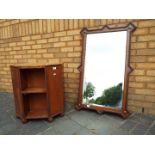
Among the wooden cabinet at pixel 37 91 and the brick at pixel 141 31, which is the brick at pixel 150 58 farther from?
the wooden cabinet at pixel 37 91

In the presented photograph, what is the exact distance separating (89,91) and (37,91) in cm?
83

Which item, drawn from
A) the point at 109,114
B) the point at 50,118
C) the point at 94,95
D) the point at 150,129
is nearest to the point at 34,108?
the point at 50,118

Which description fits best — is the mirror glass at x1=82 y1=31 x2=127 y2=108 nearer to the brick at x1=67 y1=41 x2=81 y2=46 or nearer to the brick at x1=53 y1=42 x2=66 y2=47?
the brick at x1=67 y1=41 x2=81 y2=46

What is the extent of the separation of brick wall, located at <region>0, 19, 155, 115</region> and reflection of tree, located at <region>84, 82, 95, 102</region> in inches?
11.5

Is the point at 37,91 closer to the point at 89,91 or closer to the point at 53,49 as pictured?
the point at 89,91

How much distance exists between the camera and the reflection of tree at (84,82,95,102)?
2.62m

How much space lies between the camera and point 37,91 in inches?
92.9

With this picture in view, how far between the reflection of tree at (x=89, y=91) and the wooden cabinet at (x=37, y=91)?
0.42 meters

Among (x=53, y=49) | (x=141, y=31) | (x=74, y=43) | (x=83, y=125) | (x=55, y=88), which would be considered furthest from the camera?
(x=53, y=49)

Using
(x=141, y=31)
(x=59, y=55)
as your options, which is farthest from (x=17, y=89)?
(x=141, y=31)

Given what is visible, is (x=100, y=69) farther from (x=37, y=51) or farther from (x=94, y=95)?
(x=37, y=51)

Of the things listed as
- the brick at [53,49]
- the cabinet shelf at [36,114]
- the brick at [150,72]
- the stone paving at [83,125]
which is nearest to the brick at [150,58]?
the brick at [150,72]

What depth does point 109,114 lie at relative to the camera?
2.48 meters

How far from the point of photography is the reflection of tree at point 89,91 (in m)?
2.62
